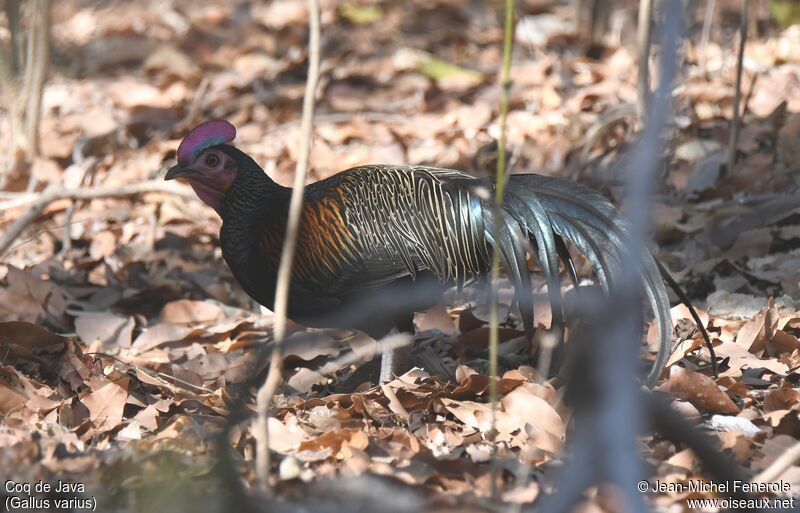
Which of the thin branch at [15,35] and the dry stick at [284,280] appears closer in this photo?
the dry stick at [284,280]

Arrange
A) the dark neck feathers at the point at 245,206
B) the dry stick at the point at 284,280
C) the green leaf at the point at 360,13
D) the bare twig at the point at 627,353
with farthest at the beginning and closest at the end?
the green leaf at the point at 360,13 < the dark neck feathers at the point at 245,206 < the dry stick at the point at 284,280 < the bare twig at the point at 627,353

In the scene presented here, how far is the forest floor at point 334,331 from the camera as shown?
309cm

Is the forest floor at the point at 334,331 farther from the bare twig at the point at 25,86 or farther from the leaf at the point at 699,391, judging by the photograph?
the bare twig at the point at 25,86

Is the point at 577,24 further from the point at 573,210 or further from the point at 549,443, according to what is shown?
the point at 549,443

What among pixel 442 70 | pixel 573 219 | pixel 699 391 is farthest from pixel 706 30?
pixel 699 391

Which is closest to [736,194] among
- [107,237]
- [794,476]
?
[794,476]

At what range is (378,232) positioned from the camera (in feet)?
13.6

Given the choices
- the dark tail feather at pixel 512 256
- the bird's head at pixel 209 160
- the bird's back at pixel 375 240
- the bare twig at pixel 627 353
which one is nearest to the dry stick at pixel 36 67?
the bird's head at pixel 209 160

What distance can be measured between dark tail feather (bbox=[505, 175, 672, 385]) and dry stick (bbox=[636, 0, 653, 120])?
1.29m

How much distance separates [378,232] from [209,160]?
876mm

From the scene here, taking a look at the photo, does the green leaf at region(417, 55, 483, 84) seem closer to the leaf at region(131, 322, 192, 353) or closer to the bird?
the bird

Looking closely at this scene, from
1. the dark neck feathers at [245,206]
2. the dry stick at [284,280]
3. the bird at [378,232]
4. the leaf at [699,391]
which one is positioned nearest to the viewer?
the dry stick at [284,280]

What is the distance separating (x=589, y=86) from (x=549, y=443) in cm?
448

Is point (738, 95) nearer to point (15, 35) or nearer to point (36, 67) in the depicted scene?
point (36, 67)
